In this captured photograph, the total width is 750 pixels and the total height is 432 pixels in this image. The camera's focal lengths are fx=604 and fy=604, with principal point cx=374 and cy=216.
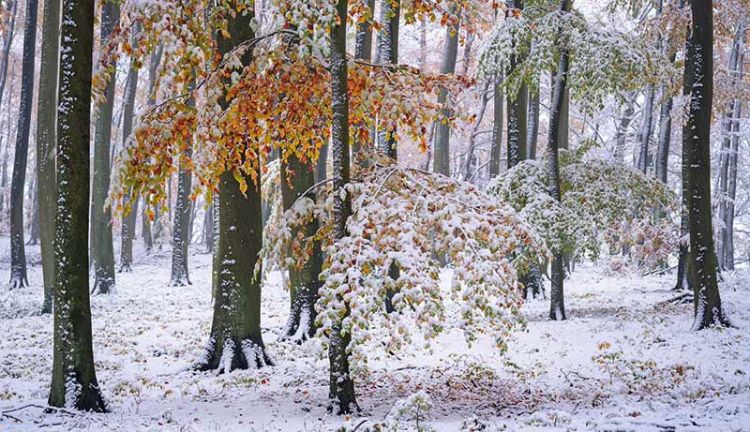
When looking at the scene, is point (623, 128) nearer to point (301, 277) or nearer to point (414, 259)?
point (301, 277)

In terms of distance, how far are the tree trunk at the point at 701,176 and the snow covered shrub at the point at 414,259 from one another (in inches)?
222

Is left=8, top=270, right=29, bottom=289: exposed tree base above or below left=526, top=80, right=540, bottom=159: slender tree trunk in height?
below

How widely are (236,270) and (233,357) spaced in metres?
1.29

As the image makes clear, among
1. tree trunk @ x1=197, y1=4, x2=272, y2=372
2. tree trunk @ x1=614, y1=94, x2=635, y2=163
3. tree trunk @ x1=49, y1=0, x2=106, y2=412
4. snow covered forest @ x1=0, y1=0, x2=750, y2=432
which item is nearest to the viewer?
snow covered forest @ x1=0, y1=0, x2=750, y2=432

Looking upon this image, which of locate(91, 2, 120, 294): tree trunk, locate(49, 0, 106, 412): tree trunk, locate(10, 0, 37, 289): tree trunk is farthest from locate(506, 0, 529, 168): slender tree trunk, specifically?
locate(10, 0, 37, 289): tree trunk

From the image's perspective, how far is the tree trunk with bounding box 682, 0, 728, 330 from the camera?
1037 centimetres

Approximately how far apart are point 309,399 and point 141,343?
559cm

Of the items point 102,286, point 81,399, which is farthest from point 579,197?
point 102,286

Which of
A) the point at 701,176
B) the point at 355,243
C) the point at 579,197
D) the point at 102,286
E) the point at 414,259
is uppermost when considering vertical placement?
the point at 701,176

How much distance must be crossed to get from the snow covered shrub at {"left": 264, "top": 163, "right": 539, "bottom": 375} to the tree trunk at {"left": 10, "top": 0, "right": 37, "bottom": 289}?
14.9m

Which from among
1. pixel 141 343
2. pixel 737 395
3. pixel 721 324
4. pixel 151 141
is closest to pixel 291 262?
pixel 151 141

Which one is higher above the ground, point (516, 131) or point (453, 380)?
point (516, 131)

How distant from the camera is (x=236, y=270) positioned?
892cm

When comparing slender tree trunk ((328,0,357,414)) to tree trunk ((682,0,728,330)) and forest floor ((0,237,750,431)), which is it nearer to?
forest floor ((0,237,750,431))
